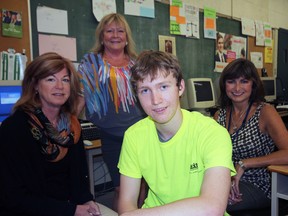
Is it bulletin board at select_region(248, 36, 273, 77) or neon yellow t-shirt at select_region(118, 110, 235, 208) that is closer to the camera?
neon yellow t-shirt at select_region(118, 110, 235, 208)

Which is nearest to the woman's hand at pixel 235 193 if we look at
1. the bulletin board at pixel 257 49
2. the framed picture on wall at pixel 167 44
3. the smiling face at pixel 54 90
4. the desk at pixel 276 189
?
the desk at pixel 276 189

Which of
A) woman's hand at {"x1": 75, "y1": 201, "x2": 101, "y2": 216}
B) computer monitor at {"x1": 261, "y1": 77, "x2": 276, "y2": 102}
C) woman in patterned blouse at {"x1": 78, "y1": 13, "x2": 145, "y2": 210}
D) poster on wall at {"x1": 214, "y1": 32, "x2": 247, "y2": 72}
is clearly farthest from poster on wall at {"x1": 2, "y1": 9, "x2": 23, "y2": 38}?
computer monitor at {"x1": 261, "y1": 77, "x2": 276, "y2": 102}

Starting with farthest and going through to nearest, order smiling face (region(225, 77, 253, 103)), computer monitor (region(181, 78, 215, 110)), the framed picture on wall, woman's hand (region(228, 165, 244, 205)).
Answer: the framed picture on wall
computer monitor (region(181, 78, 215, 110))
smiling face (region(225, 77, 253, 103))
woman's hand (region(228, 165, 244, 205))

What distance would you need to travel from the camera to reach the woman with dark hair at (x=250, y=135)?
5.04 feet

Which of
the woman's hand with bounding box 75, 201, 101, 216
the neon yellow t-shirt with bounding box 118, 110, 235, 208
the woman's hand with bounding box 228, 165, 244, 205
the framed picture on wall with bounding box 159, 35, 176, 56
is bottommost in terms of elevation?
the woman's hand with bounding box 75, 201, 101, 216

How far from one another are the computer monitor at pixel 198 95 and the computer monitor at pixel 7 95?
74.3 inches

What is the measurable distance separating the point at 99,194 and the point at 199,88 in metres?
1.61

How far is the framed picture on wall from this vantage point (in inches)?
140

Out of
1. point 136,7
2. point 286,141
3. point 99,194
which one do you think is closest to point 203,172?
point 286,141

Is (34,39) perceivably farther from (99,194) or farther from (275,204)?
(275,204)

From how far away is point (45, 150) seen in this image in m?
1.32

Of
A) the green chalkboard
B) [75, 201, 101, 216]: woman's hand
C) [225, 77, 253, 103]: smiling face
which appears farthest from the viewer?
the green chalkboard

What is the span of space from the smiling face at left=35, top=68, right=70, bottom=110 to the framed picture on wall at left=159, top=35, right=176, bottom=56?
2.21 meters

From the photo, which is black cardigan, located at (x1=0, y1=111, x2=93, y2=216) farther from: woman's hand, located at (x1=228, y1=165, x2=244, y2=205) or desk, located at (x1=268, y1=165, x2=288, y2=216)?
desk, located at (x1=268, y1=165, x2=288, y2=216)
